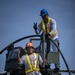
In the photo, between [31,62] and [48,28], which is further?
[48,28]

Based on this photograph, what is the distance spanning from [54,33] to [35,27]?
2.69ft

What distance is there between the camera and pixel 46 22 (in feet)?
35.3

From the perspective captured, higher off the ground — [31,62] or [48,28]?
[48,28]

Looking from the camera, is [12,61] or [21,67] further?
[12,61]

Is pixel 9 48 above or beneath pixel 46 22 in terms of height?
beneath

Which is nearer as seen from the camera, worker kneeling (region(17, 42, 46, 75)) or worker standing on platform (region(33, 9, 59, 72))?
worker kneeling (region(17, 42, 46, 75))

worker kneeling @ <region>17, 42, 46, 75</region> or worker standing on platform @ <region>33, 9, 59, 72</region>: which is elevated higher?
worker standing on platform @ <region>33, 9, 59, 72</region>

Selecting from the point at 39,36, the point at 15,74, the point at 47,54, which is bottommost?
the point at 15,74

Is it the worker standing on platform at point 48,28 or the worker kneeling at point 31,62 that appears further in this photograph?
the worker standing on platform at point 48,28

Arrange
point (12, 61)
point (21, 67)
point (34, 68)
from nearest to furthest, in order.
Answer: point (34, 68)
point (21, 67)
point (12, 61)

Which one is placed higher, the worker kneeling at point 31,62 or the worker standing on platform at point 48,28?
the worker standing on platform at point 48,28

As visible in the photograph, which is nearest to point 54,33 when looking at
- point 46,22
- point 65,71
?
point 46,22

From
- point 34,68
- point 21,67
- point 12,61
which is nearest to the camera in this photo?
point 34,68

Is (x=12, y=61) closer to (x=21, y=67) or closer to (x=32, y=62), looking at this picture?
(x=21, y=67)
